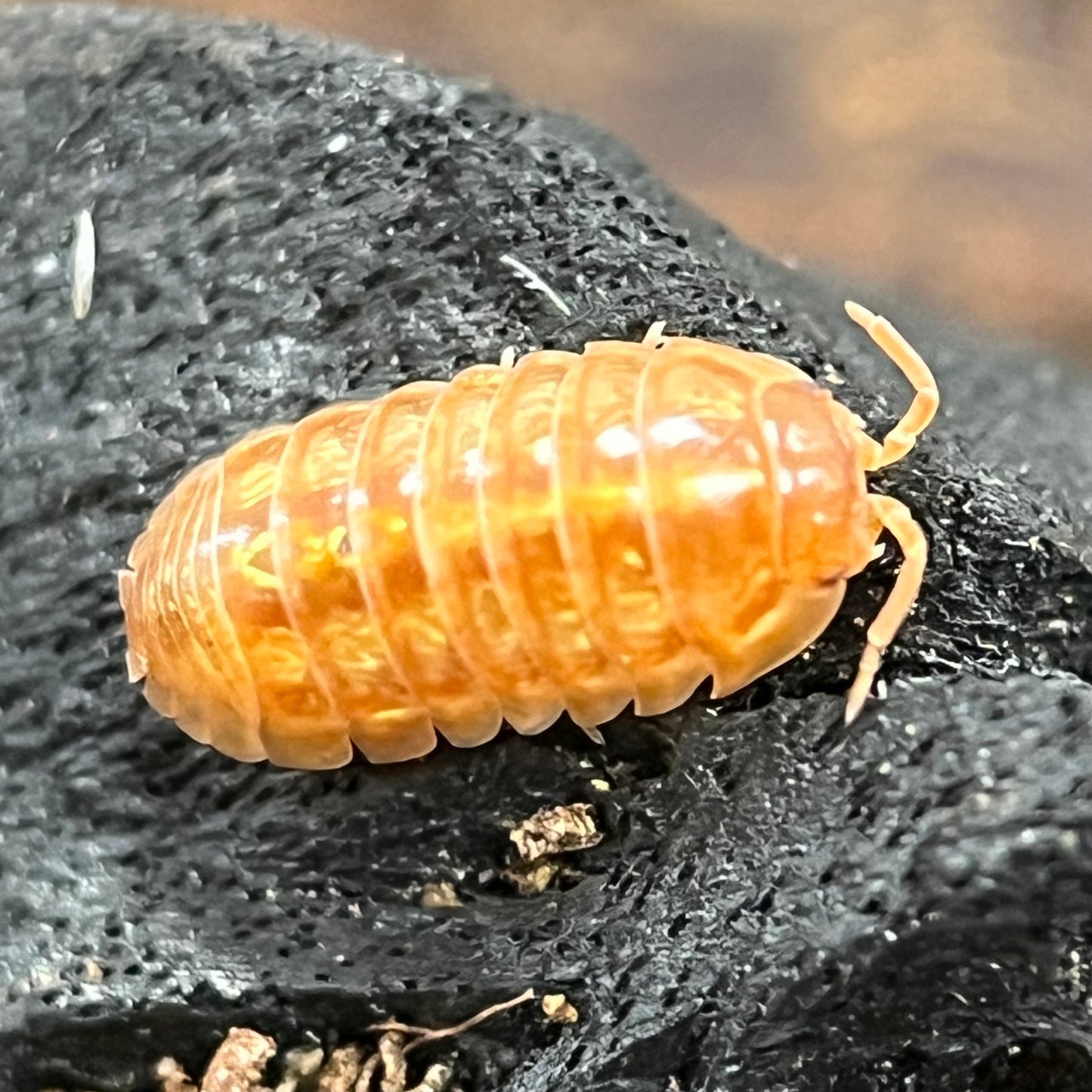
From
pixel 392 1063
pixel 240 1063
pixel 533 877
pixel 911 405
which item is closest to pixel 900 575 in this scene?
pixel 911 405

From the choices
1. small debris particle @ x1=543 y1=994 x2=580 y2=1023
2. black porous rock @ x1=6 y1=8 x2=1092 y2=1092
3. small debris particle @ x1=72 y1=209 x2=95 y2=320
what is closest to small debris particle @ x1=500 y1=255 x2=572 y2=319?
→ black porous rock @ x1=6 y1=8 x2=1092 y2=1092

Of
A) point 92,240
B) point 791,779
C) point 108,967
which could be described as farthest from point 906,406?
point 108,967

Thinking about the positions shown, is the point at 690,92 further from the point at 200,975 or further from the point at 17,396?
the point at 200,975

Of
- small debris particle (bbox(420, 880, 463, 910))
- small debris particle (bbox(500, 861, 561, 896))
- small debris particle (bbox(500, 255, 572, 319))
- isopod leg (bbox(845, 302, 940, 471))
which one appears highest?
small debris particle (bbox(500, 255, 572, 319))

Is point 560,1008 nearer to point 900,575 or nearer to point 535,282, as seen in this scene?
point 900,575

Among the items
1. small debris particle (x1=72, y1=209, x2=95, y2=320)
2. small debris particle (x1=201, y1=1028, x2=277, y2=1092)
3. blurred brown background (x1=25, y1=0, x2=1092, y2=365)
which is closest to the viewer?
small debris particle (x1=201, y1=1028, x2=277, y2=1092)

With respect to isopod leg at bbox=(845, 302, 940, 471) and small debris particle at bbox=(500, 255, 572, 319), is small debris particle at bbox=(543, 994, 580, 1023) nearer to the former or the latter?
isopod leg at bbox=(845, 302, 940, 471)

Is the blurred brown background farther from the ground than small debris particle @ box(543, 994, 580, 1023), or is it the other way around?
the blurred brown background

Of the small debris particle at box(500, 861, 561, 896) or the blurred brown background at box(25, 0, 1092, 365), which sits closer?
the small debris particle at box(500, 861, 561, 896)
